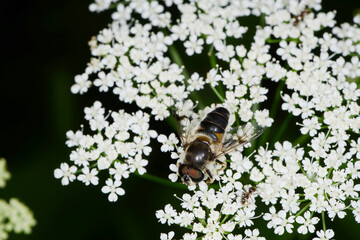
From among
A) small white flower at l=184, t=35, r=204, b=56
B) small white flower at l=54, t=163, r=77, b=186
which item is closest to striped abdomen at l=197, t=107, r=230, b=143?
small white flower at l=184, t=35, r=204, b=56

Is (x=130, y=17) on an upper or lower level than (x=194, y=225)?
upper

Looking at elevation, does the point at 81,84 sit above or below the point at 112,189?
above

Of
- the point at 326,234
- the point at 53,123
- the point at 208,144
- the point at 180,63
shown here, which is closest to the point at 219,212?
the point at 208,144

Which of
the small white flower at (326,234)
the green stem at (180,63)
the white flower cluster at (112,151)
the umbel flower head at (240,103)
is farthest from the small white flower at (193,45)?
the small white flower at (326,234)

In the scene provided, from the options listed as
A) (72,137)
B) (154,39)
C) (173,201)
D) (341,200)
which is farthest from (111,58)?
(341,200)

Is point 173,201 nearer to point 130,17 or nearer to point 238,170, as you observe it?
point 238,170

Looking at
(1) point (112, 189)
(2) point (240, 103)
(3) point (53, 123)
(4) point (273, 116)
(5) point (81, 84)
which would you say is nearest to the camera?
(1) point (112, 189)

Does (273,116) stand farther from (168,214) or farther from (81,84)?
(81,84)
